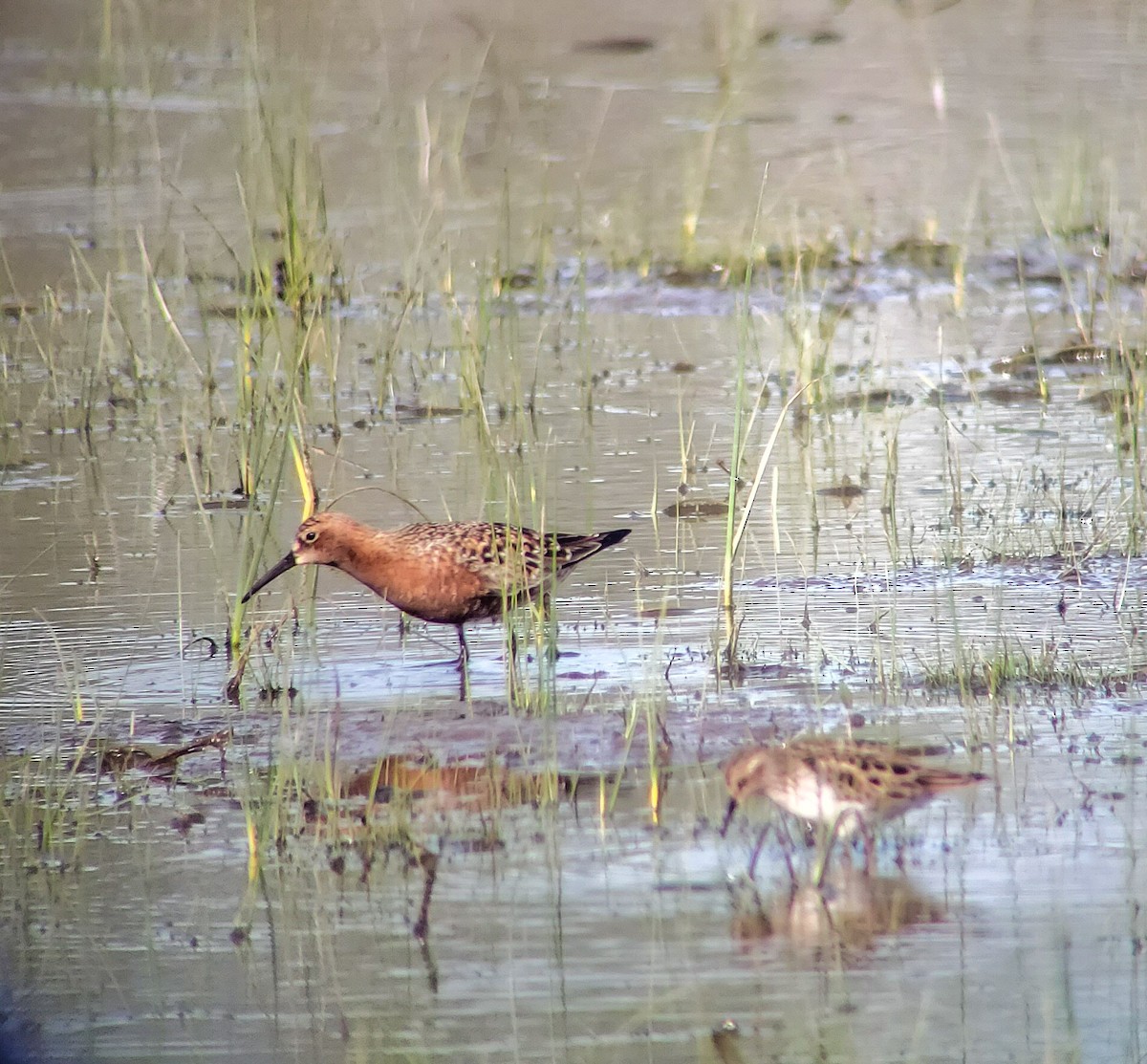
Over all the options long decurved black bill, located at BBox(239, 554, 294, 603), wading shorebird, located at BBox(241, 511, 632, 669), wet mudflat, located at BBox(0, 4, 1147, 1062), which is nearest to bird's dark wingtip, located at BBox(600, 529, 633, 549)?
wading shorebird, located at BBox(241, 511, 632, 669)

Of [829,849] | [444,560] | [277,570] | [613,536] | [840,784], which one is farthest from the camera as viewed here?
[613,536]

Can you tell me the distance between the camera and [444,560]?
721 centimetres

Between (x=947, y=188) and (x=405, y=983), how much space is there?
11552mm

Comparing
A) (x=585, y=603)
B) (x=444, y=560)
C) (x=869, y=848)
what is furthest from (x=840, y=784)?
(x=585, y=603)

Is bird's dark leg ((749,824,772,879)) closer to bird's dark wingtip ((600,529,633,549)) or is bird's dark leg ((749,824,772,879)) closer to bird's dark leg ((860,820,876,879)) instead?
bird's dark leg ((860,820,876,879))

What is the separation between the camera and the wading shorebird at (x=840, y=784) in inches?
193

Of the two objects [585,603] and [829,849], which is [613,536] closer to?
[585,603]

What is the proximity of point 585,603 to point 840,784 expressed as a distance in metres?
2.77

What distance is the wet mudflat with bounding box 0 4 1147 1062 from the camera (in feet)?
14.3

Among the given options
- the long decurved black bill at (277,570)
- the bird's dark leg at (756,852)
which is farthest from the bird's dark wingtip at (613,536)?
the bird's dark leg at (756,852)

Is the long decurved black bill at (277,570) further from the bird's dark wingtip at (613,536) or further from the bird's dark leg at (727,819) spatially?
the bird's dark leg at (727,819)

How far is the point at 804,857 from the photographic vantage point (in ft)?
16.2

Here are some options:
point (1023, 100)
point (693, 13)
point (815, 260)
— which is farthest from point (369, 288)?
point (693, 13)

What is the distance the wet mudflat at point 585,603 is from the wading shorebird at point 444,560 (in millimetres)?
167
